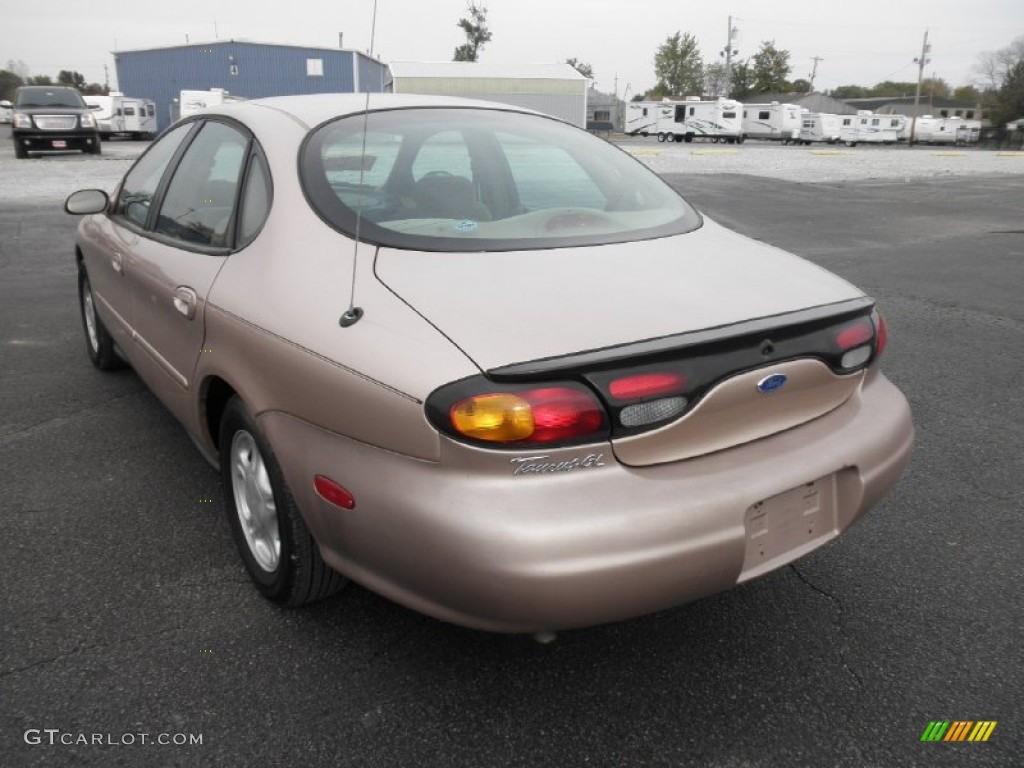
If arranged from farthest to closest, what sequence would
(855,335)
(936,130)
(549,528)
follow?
(936,130), (855,335), (549,528)

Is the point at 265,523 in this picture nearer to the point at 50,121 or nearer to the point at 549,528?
the point at 549,528

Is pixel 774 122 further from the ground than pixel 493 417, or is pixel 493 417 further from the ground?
pixel 774 122

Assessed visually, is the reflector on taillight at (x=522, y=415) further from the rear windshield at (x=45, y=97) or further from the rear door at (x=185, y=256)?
the rear windshield at (x=45, y=97)

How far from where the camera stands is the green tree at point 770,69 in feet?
289

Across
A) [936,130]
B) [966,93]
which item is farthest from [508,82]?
[966,93]

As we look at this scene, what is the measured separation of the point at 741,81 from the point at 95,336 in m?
94.6

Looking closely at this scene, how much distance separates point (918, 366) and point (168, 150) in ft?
13.8

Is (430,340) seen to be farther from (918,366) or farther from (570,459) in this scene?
(918,366)

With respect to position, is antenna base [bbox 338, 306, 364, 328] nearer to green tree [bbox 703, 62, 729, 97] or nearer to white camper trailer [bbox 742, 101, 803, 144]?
white camper trailer [bbox 742, 101, 803, 144]

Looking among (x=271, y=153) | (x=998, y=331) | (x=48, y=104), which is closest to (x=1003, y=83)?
(x=48, y=104)

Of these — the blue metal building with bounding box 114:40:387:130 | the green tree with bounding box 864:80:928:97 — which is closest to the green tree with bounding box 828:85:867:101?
the green tree with bounding box 864:80:928:97

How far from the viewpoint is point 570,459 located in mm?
1793

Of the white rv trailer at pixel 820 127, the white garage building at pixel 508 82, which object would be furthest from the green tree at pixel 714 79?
the white garage building at pixel 508 82

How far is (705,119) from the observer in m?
47.6
